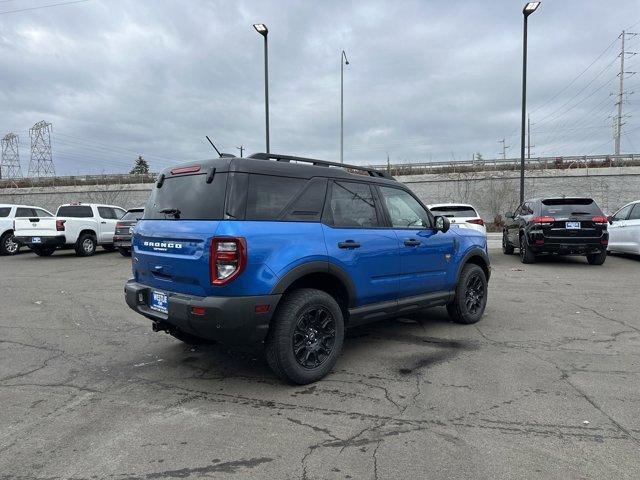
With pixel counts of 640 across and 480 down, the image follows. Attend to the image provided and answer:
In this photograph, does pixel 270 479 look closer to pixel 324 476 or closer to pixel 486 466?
pixel 324 476

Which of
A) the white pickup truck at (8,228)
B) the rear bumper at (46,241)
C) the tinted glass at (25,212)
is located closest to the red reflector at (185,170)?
the rear bumper at (46,241)

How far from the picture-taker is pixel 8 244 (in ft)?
55.1

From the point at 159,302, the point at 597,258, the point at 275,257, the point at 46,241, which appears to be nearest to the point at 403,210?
the point at 275,257

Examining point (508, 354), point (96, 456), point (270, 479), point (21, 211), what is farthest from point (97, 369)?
point (21, 211)

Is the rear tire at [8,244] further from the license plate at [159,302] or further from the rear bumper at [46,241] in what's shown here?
the license plate at [159,302]

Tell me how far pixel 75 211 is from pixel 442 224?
47.5ft

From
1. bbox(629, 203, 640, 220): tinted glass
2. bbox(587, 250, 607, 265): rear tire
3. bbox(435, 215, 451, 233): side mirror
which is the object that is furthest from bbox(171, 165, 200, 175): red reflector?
bbox(629, 203, 640, 220): tinted glass

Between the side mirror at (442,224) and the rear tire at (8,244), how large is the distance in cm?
1648

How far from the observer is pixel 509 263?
12.8 metres

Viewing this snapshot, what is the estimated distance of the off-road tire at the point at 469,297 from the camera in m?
6.05

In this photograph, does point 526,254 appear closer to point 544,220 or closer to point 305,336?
point 544,220

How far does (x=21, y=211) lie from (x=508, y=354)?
1788 cm

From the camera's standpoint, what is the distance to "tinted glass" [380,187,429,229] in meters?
5.20

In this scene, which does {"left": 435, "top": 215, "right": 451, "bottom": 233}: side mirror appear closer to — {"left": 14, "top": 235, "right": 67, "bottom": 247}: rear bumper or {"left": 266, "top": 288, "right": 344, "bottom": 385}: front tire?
{"left": 266, "top": 288, "right": 344, "bottom": 385}: front tire
